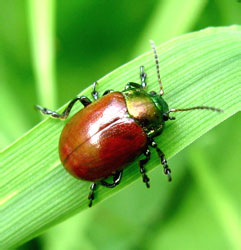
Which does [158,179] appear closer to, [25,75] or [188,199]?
[188,199]

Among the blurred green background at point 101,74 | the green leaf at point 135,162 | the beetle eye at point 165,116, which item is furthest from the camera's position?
the blurred green background at point 101,74

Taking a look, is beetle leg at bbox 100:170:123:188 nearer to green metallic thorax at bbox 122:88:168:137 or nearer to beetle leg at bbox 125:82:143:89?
green metallic thorax at bbox 122:88:168:137

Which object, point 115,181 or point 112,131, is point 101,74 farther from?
point 115,181

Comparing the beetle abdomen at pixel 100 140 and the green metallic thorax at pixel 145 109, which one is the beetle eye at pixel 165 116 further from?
the beetle abdomen at pixel 100 140

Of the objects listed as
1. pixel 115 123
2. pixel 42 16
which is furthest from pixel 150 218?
pixel 42 16

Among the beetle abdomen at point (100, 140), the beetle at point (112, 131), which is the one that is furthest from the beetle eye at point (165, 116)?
the beetle abdomen at point (100, 140)
